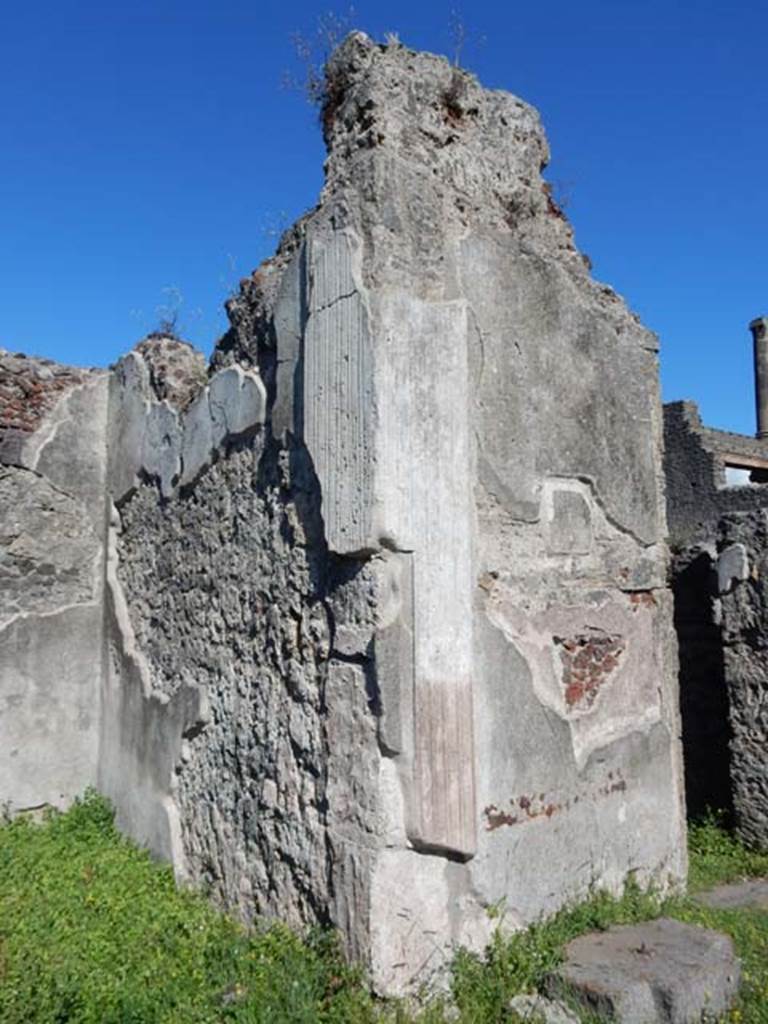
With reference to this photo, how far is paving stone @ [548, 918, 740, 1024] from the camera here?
89.0 inches

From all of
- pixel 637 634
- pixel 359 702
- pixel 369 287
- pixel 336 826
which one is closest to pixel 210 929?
pixel 336 826

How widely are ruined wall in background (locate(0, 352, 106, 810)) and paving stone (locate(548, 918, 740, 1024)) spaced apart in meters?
2.98

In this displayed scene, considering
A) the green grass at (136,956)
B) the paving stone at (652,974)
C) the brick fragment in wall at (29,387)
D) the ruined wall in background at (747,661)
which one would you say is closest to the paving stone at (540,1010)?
the paving stone at (652,974)

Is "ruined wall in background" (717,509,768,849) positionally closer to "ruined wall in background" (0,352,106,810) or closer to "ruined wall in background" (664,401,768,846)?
"ruined wall in background" (664,401,768,846)

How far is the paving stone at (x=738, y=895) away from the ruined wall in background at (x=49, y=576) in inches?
121

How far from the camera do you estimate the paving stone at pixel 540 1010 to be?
223 centimetres

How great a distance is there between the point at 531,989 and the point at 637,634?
1363 mm

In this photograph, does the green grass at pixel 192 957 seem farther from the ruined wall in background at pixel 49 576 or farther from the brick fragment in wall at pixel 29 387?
the brick fragment in wall at pixel 29 387

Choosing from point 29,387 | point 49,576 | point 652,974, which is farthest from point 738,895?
point 29,387

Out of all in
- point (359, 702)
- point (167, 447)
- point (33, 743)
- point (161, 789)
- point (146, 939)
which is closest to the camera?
point (359, 702)

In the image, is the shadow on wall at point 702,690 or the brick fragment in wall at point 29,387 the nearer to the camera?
the brick fragment in wall at point 29,387

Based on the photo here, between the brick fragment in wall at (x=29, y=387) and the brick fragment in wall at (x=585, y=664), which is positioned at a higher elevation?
the brick fragment in wall at (x=29, y=387)

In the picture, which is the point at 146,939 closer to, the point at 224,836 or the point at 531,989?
the point at 224,836

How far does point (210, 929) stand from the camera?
3.02 meters
